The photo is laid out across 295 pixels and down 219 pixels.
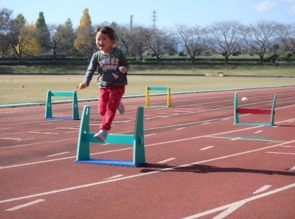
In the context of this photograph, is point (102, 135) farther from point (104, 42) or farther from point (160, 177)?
point (104, 42)

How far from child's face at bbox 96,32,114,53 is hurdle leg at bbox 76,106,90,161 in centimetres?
147

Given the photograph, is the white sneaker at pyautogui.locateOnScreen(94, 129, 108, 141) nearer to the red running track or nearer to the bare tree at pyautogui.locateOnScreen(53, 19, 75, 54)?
the red running track

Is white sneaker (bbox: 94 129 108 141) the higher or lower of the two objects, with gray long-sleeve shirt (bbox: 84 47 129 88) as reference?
lower

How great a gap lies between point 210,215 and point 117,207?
44.4 inches

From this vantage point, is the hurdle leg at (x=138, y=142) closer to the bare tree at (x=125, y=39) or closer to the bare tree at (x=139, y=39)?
the bare tree at (x=125, y=39)

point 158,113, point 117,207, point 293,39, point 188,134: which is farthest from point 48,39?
point 117,207

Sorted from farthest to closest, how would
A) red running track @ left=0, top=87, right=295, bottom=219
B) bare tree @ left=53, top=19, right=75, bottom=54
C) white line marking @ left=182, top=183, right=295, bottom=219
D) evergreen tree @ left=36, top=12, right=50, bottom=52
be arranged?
bare tree @ left=53, top=19, right=75, bottom=54
evergreen tree @ left=36, top=12, right=50, bottom=52
red running track @ left=0, top=87, right=295, bottom=219
white line marking @ left=182, top=183, right=295, bottom=219

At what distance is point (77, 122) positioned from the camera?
17.4 metres

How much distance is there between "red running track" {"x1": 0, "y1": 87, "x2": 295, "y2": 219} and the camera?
20.6 ft

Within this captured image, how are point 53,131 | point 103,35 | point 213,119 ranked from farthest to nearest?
1. point 213,119
2. point 53,131
3. point 103,35

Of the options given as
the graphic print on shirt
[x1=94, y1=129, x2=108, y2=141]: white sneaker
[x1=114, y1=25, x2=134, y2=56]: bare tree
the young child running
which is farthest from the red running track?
[x1=114, y1=25, x2=134, y2=56]: bare tree

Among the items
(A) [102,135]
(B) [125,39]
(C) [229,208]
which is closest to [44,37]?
(B) [125,39]

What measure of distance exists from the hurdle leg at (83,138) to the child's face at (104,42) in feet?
4.82

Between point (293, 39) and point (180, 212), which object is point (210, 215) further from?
point (293, 39)
